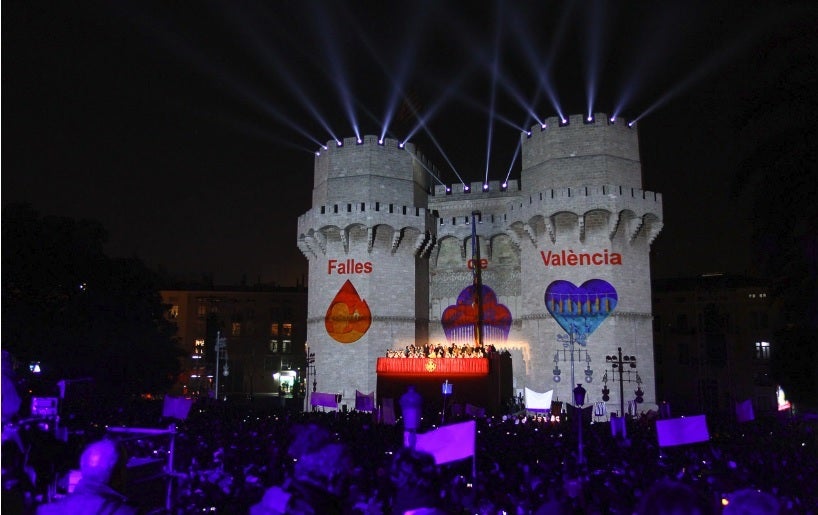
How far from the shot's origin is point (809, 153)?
60.4 ft

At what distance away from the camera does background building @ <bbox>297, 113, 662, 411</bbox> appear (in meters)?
38.8

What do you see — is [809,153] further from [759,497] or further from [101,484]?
[101,484]

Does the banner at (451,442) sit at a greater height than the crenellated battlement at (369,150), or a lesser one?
lesser

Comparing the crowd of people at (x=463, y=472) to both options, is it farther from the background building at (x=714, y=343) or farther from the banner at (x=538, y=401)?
the background building at (x=714, y=343)

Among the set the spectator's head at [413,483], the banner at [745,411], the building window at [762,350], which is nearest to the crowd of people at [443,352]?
the banner at [745,411]

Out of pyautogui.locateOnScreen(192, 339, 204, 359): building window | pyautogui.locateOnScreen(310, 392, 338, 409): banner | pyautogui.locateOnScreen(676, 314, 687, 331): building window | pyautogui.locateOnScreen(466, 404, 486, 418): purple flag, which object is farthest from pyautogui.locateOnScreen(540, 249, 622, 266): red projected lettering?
pyautogui.locateOnScreen(192, 339, 204, 359): building window

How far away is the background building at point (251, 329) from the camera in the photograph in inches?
3061

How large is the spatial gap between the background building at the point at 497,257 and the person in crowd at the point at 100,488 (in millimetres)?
35603

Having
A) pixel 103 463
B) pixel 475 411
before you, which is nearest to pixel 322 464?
pixel 103 463

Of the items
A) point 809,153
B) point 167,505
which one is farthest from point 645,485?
point 809,153

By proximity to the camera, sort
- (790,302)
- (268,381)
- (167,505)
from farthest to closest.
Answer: (268,381) → (790,302) → (167,505)

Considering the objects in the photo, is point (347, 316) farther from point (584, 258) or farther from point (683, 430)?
point (683, 430)

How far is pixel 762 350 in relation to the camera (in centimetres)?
5928

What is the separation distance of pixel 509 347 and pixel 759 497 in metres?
39.2
